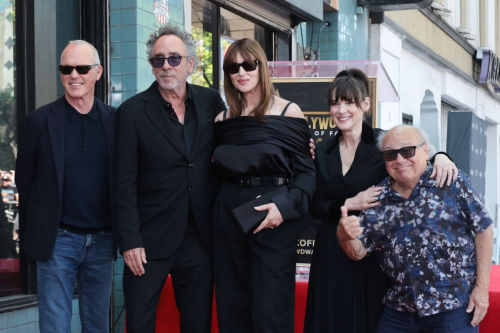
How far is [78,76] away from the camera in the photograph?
3572mm

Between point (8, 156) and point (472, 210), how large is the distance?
3015mm

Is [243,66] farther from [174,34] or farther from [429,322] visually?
[429,322]

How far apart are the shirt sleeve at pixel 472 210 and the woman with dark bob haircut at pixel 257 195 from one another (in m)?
0.71

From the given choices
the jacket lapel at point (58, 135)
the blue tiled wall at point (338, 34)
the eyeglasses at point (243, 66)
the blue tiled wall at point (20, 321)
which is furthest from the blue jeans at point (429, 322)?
the blue tiled wall at point (338, 34)

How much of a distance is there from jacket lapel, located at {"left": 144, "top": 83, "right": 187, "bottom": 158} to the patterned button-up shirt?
111 centimetres

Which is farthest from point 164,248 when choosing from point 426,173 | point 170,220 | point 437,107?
point 437,107

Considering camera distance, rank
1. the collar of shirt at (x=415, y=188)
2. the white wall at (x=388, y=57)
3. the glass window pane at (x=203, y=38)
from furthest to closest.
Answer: the white wall at (x=388, y=57) → the glass window pane at (x=203, y=38) → the collar of shirt at (x=415, y=188)

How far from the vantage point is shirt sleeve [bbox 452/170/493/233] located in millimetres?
3090

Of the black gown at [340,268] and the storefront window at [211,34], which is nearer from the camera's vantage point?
the black gown at [340,268]

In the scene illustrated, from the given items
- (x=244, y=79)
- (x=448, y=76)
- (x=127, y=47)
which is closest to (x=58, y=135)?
(x=244, y=79)

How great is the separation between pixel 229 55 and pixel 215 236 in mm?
888

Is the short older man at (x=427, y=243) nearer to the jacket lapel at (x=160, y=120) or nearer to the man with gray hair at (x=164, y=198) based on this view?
the man with gray hair at (x=164, y=198)

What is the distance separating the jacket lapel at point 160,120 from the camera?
11.4 ft

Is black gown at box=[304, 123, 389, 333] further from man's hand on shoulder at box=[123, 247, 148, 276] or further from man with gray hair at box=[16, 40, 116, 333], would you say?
man with gray hair at box=[16, 40, 116, 333]
